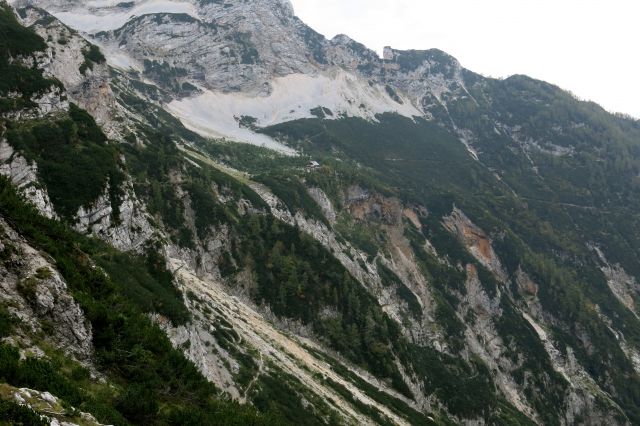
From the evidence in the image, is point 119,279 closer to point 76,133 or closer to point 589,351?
point 76,133

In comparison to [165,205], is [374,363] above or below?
below

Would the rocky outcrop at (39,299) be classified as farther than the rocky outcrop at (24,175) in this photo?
No

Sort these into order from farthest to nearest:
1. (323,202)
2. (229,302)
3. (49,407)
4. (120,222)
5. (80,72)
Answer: (323,202), (80,72), (229,302), (120,222), (49,407)

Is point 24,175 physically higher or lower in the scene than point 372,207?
lower

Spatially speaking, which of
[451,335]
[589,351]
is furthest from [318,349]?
[589,351]

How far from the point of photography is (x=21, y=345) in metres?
19.1

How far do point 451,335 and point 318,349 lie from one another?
6710 cm

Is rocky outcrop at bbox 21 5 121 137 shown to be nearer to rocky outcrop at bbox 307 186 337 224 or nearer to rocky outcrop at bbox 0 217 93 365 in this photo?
rocky outcrop at bbox 0 217 93 365

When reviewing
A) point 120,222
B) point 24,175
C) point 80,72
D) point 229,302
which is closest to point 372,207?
point 229,302

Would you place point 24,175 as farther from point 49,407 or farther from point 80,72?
point 80,72

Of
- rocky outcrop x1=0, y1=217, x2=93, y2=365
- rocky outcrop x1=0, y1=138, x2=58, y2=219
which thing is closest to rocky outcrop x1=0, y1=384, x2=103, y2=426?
rocky outcrop x1=0, y1=217, x2=93, y2=365

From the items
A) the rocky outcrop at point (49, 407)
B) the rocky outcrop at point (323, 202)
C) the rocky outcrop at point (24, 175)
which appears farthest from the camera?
the rocky outcrop at point (323, 202)

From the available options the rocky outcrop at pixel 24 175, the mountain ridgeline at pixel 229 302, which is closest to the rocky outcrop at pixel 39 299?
the mountain ridgeline at pixel 229 302

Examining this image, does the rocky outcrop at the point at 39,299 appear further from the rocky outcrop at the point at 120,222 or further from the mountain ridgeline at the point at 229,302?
the rocky outcrop at the point at 120,222
